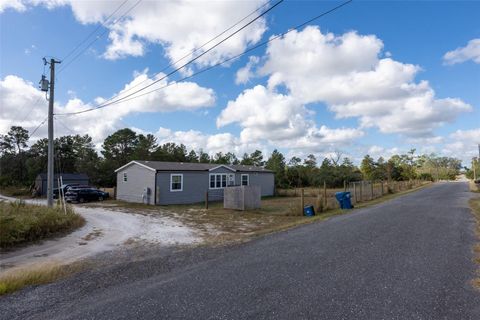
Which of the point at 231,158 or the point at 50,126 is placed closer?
the point at 50,126

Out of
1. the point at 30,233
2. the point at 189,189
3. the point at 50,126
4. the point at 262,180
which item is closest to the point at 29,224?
the point at 30,233

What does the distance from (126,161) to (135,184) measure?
1180 inches

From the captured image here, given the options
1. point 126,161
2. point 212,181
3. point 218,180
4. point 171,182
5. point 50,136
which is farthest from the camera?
point 126,161

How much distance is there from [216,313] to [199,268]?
6.67 feet

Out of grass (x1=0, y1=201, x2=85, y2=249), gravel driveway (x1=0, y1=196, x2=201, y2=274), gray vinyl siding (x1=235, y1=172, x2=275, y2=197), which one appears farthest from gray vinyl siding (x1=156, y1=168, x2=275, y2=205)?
grass (x1=0, y1=201, x2=85, y2=249)

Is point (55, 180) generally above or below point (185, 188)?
above

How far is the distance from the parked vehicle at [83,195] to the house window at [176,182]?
734 cm

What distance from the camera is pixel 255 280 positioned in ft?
16.1

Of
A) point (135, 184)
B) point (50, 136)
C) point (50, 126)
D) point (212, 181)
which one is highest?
point (50, 126)

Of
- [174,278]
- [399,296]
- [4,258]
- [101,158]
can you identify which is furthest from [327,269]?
[101,158]

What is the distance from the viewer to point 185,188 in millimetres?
22578

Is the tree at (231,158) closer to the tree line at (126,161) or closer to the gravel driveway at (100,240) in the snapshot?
the tree line at (126,161)

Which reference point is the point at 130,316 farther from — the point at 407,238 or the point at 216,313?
the point at 407,238

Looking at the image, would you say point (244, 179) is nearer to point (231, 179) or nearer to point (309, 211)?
point (231, 179)
